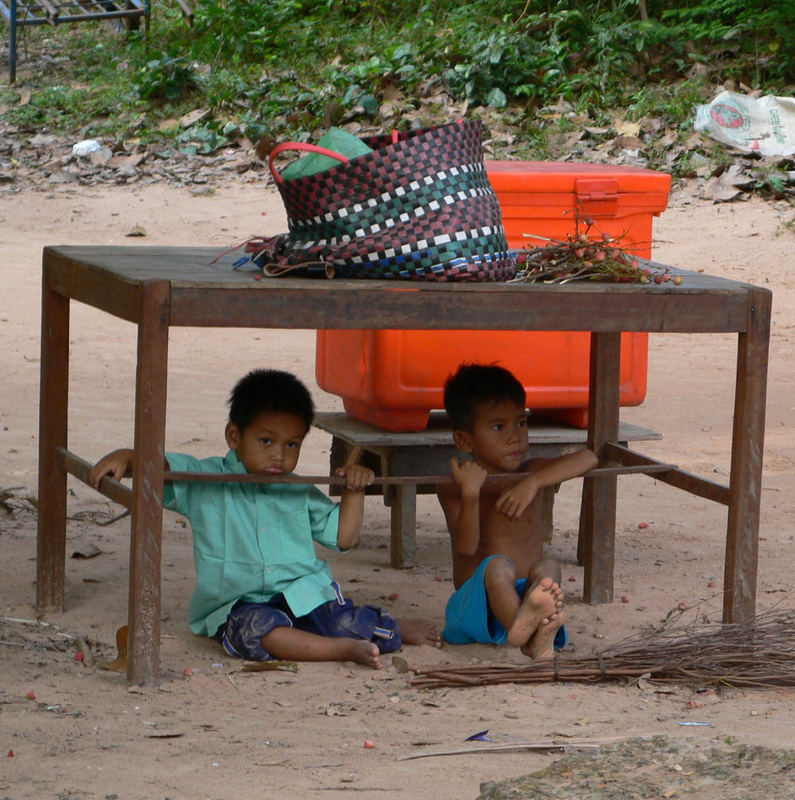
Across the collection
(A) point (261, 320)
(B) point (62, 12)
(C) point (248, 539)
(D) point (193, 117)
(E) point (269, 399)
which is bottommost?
(C) point (248, 539)

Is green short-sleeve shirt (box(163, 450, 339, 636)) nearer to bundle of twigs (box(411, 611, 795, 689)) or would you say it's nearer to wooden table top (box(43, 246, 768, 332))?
bundle of twigs (box(411, 611, 795, 689))

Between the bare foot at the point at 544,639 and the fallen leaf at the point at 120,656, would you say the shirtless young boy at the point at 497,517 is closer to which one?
the bare foot at the point at 544,639

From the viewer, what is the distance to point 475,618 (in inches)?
140

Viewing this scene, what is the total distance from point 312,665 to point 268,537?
0.37 m

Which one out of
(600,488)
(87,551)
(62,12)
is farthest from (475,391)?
(62,12)

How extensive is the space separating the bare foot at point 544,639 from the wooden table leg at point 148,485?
3.27ft

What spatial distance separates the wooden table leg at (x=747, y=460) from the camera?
3.43m

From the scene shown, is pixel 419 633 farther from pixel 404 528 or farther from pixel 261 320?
pixel 261 320

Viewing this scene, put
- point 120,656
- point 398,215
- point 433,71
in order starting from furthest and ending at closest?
point 433,71
point 120,656
point 398,215

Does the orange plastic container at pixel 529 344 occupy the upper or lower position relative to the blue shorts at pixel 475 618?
upper

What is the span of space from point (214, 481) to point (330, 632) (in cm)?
56

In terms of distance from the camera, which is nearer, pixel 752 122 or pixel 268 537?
pixel 268 537

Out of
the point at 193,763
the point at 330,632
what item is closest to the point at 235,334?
the point at 330,632

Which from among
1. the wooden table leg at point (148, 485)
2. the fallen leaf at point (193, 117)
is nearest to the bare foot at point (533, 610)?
the wooden table leg at point (148, 485)
